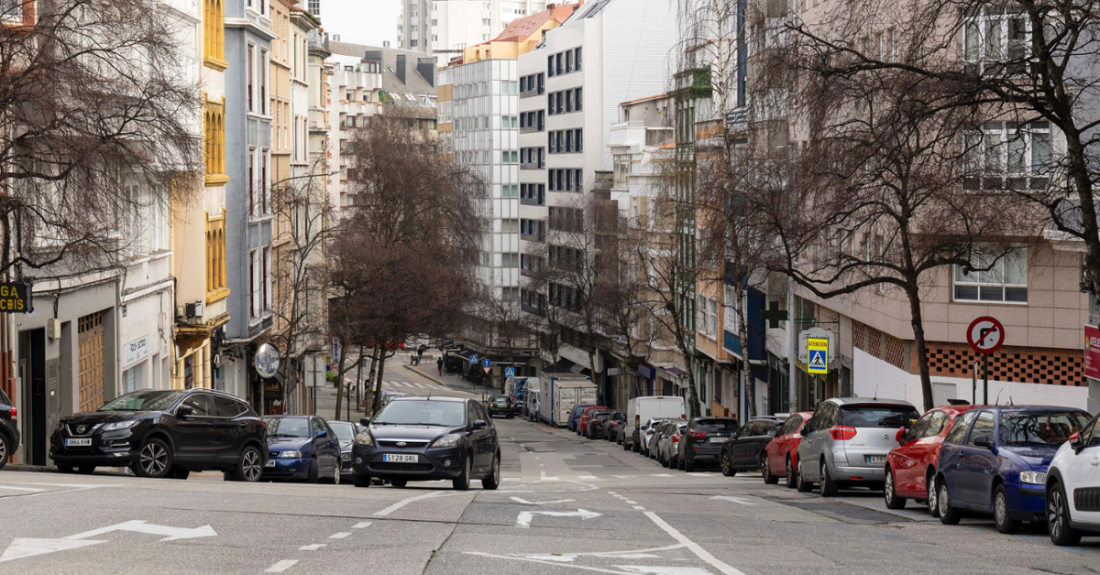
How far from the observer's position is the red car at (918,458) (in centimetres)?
1783

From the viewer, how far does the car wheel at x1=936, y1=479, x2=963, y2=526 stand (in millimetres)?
16516

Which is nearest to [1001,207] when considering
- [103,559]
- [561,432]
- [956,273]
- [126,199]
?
[956,273]

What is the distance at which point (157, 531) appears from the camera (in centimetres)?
1215

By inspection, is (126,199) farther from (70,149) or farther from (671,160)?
(671,160)

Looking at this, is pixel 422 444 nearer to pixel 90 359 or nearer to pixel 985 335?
pixel 985 335

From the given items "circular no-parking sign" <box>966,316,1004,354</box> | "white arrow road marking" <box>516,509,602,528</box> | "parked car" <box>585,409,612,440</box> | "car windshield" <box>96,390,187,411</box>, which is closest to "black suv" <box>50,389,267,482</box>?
"car windshield" <box>96,390,187,411</box>

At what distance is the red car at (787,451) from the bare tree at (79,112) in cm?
1168

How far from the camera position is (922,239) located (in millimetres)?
26828

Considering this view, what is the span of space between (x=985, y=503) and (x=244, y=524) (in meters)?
7.84

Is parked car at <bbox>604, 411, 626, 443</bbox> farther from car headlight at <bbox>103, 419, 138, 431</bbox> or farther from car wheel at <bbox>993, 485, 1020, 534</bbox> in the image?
car wheel at <bbox>993, 485, 1020, 534</bbox>

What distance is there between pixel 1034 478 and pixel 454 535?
235 inches

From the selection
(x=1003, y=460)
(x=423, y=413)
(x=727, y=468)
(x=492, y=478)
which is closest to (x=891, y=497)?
(x=1003, y=460)

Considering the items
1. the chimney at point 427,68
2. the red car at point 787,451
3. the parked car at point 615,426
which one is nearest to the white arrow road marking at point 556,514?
the red car at point 787,451

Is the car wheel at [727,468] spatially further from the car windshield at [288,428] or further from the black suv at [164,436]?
the black suv at [164,436]
